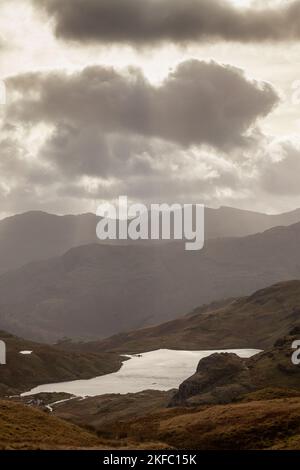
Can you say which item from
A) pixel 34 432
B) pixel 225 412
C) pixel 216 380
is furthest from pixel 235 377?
pixel 34 432

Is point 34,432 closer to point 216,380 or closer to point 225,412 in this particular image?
point 225,412

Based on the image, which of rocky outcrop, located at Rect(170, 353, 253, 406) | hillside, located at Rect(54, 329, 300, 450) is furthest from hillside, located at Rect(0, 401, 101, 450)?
rocky outcrop, located at Rect(170, 353, 253, 406)

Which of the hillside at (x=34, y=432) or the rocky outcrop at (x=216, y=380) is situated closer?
the hillside at (x=34, y=432)

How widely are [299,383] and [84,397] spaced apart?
9848 cm

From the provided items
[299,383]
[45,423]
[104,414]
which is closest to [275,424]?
[45,423]

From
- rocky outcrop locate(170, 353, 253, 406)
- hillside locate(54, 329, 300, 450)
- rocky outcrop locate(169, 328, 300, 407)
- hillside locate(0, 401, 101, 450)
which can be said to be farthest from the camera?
rocky outcrop locate(169, 328, 300, 407)

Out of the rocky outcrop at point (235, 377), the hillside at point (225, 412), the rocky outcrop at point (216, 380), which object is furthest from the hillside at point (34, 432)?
the rocky outcrop at point (216, 380)

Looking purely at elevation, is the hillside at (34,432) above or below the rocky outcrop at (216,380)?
above

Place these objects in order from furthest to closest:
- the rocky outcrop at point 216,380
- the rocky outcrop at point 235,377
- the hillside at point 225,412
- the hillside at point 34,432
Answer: the rocky outcrop at point 235,377, the rocky outcrop at point 216,380, the hillside at point 225,412, the hillside at point 34,432

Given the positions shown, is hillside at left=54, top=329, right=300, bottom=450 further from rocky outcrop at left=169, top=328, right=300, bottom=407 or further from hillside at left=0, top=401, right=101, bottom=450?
hillside at left=0, top=401, right=101, bottom=450

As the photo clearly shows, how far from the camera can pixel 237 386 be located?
118 m

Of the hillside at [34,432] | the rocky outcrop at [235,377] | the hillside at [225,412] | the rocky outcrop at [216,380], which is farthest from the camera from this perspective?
the rocky outcrop at [235,377]

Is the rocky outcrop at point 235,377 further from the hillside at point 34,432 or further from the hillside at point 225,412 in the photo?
the hillside at point 34,432
